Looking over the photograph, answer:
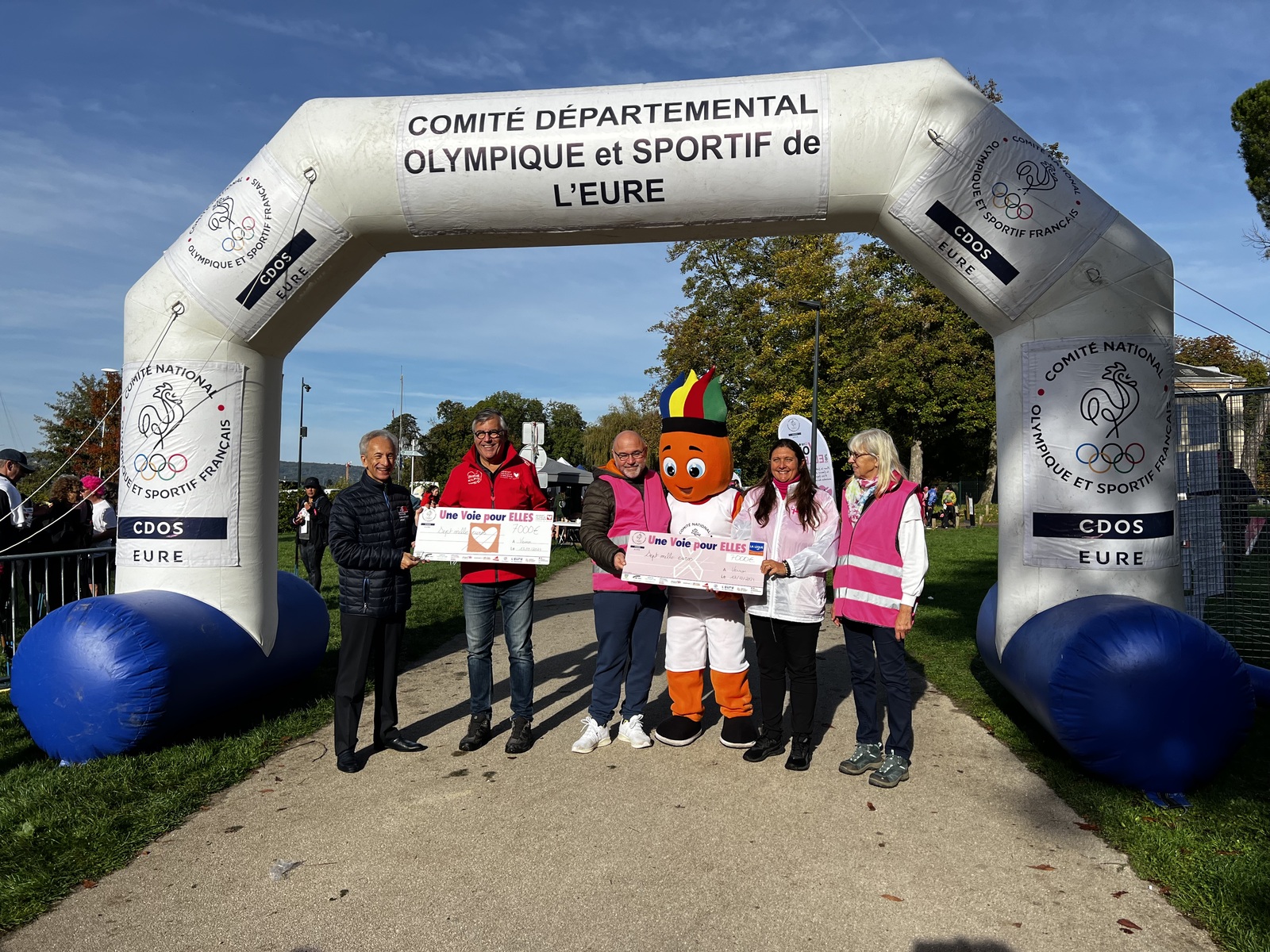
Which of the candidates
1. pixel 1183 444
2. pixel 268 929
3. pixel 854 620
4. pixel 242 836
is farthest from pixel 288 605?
pixel 1183 444

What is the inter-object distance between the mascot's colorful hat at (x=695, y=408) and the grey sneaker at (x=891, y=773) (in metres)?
2.20

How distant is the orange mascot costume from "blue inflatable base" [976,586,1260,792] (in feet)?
5.85

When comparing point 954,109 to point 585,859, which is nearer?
point 585,859

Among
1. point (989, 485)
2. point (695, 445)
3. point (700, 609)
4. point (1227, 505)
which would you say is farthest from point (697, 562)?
point (989, 485)

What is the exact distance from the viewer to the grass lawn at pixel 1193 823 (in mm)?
3350

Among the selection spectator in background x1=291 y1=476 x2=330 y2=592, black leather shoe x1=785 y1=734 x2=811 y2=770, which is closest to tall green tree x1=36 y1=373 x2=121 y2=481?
spectator in background x1=291 y1=476 x2=330 y2=592

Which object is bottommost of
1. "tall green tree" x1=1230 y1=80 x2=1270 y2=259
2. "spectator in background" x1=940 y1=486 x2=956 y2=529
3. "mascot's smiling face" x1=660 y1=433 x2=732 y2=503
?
"spectator in background" x1=940 y1=486 x2=956 y2=529

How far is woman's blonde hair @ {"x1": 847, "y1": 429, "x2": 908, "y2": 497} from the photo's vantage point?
4965 millimetres

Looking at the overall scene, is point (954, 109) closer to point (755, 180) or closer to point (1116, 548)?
point (755, 180)

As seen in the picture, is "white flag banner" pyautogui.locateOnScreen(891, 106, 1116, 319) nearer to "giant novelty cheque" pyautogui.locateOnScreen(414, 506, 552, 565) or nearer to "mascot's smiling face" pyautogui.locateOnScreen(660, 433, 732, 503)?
"mascot's smiling face" pyautogui.locateOnScreen(660, 433, 732, 503)

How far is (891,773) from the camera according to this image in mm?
4824

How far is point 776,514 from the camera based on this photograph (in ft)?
17.4

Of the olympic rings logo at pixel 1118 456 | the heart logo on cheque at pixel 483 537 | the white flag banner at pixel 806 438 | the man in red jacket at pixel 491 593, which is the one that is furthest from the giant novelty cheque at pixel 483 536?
the white flag banner at pixel 806 438

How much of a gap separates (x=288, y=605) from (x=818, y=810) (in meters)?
4.22
